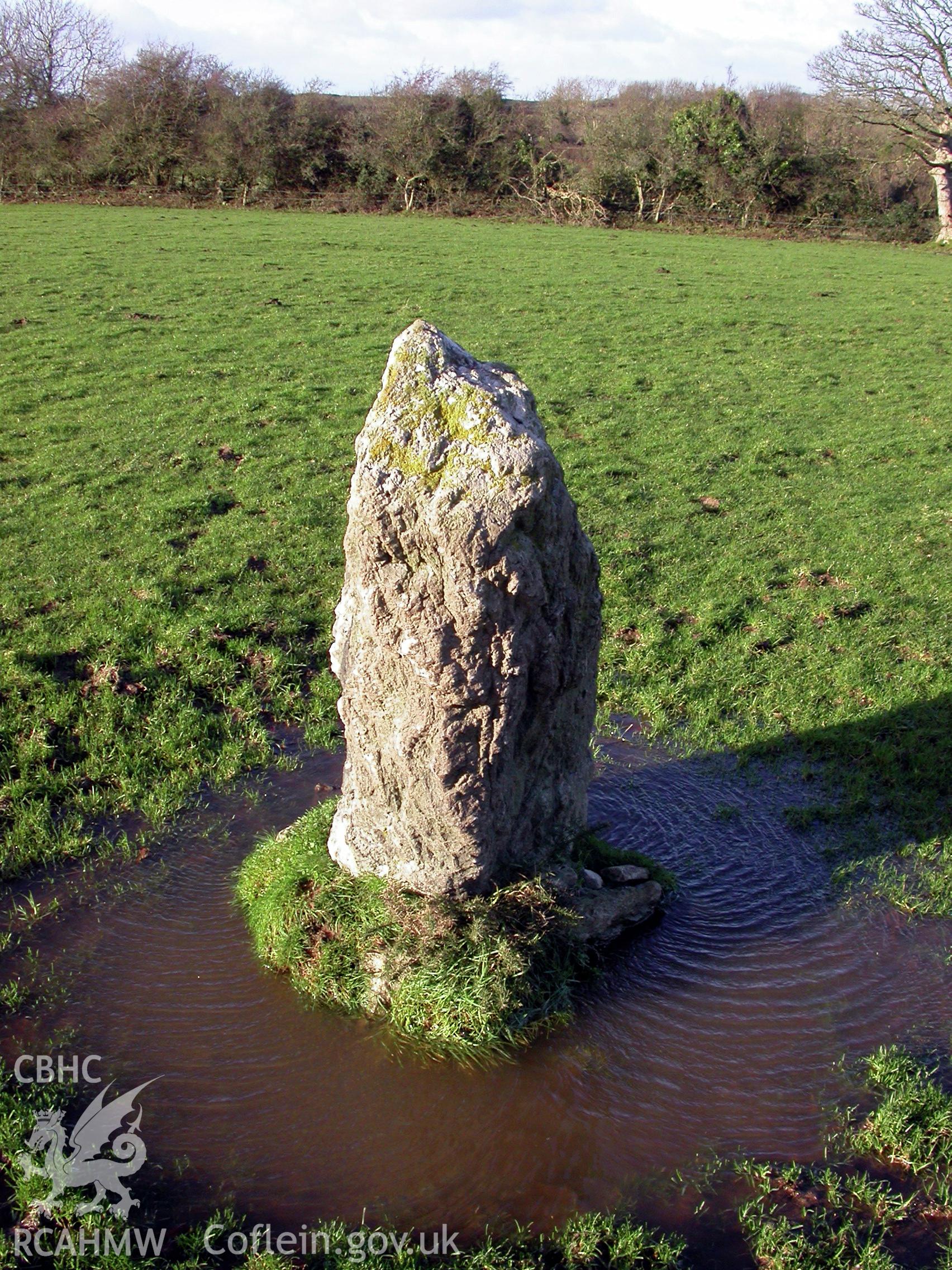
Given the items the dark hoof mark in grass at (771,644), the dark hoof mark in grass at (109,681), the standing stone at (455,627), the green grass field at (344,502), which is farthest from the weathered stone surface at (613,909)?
the dark hoof mark in grass at (109,681)

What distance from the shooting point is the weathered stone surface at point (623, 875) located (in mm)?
7516

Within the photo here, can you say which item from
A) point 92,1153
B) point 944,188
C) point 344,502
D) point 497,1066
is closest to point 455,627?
point 497,1066

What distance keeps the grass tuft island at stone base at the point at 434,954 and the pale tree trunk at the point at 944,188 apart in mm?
51042

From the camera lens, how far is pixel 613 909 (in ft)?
23.8

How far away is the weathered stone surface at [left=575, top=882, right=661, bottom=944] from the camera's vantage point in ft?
23.2

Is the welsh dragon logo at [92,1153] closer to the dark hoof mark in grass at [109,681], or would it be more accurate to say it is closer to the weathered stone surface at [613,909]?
the weathered stone surface at [613,909]

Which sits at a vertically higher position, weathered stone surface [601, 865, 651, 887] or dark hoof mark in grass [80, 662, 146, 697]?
dark hoof mark in grass [80, 662, 146, 697]

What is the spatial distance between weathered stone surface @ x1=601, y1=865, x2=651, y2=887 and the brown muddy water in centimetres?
38

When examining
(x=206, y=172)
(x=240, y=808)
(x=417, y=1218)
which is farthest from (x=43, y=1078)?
(x=206, y=172)

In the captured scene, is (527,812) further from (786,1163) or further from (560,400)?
(560,400)

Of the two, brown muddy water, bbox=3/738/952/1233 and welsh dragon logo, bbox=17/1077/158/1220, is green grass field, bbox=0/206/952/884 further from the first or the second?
welsh dragon logo, bbox=17/1077/158/1220

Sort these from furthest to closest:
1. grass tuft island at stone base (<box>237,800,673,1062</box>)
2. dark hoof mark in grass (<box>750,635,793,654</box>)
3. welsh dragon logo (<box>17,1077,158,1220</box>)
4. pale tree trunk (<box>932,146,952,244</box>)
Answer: pale tree trunk (<box>932,146,952,244</box>) < dark hoof mark in grass (<box>750,635,793,654</box>) < grass tuft island at stone base (<box>237,800,673,1062</box>) < welsh dragon logo (<box>17,1077,158,1220</box>)

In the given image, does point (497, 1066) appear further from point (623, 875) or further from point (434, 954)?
point (623, 875)

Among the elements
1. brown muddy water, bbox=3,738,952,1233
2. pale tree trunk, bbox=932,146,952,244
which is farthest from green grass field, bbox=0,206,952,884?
pale tree trunk, bbox=932,146,952,244
